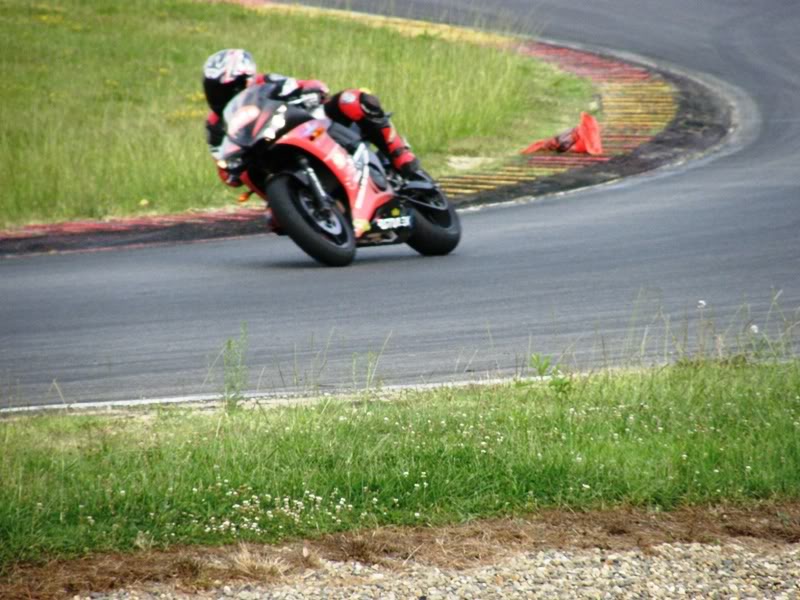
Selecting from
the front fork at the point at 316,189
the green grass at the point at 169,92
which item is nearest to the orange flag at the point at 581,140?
the green grass at the point at 169,92

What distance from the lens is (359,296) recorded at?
9.81 meters

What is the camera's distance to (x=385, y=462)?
572 cm

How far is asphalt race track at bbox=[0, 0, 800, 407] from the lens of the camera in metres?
7.87

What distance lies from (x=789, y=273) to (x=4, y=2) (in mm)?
25693

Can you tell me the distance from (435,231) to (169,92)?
1307 centimetres

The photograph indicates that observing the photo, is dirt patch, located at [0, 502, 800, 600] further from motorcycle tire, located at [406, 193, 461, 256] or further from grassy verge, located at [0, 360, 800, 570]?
motorcycle tire, located at [406, 193, 461, 256]

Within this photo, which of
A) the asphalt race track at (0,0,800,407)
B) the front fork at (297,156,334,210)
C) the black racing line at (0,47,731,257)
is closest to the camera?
the asphalt race track at (0,0,800,407)

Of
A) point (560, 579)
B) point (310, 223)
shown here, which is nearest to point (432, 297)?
point (310, 223)

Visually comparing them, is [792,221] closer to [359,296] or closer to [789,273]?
[789,273]

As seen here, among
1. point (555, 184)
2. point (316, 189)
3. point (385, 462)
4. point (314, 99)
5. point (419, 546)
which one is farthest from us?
point (555, 184)

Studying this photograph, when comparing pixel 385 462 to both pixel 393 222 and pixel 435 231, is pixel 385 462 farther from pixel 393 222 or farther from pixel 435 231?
pixel 435 231

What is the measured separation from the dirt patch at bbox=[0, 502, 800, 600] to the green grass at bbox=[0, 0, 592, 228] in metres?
9.97

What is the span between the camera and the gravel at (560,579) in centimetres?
445

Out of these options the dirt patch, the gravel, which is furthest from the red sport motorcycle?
the gravel
